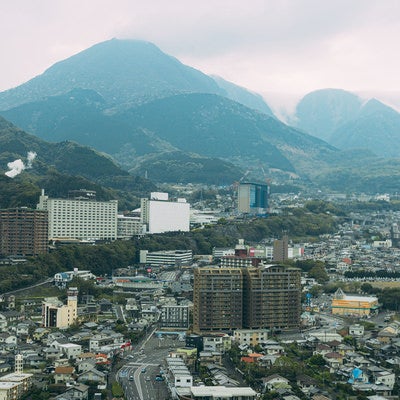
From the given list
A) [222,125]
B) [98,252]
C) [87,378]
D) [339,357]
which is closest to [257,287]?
[339,357]

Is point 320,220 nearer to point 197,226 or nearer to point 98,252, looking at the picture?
point 197,226

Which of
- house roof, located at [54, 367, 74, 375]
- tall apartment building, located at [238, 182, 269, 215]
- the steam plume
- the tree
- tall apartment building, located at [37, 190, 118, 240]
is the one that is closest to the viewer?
house roof, located at [54, 367, 74, 375]

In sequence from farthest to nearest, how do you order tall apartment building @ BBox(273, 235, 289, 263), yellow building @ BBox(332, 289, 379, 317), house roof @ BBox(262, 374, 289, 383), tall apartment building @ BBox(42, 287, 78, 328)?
tall apartment building @ BBox(273, 235, 289, 263), yellow building @ BBox(332, 289, 379, 317), tall apartment building @ BBox(42, 287, 78, 328), house roof @ BBox(262, 374, 289, 383)

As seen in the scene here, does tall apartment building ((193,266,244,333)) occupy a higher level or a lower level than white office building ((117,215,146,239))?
lower

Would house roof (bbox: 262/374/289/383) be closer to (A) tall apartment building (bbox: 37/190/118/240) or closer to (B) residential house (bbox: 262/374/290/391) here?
(B) residential house (bbox: 262/374/290/391)

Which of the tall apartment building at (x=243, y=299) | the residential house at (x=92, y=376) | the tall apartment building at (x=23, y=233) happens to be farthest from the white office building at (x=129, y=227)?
the residential house at (x=92, y=376)

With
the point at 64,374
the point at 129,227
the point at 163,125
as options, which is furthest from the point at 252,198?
the point at 163,125

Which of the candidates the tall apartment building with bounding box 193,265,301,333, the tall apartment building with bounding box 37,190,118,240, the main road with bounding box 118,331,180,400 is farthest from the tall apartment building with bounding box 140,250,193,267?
the main road with bounding box 118,331,180,400
